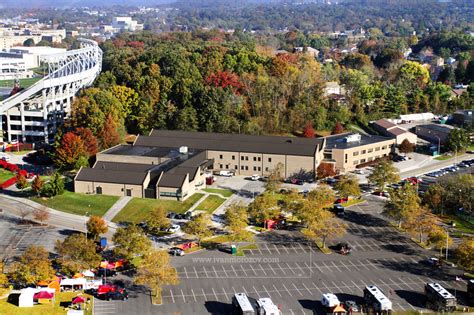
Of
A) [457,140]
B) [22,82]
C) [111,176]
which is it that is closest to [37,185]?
[111,176]

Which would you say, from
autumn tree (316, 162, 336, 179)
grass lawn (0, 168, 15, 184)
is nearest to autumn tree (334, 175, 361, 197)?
autumn tree (316, 162, 336, 179)

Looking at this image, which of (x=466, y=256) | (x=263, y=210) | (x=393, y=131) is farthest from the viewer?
(x=393, y=131)

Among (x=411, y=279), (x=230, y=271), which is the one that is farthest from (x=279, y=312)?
(x=411, y=279)

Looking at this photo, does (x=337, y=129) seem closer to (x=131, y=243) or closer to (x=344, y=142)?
(x=344, y=142)

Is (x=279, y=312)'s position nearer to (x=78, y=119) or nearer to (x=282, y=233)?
(x=282, y=233)

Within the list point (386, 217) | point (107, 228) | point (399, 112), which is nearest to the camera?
point (107, 228)

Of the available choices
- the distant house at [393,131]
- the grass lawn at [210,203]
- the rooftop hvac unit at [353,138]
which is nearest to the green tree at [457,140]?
the distant house at [393,131]

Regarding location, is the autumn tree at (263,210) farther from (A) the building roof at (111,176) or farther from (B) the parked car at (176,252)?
(A) the building roof at (111,176)
